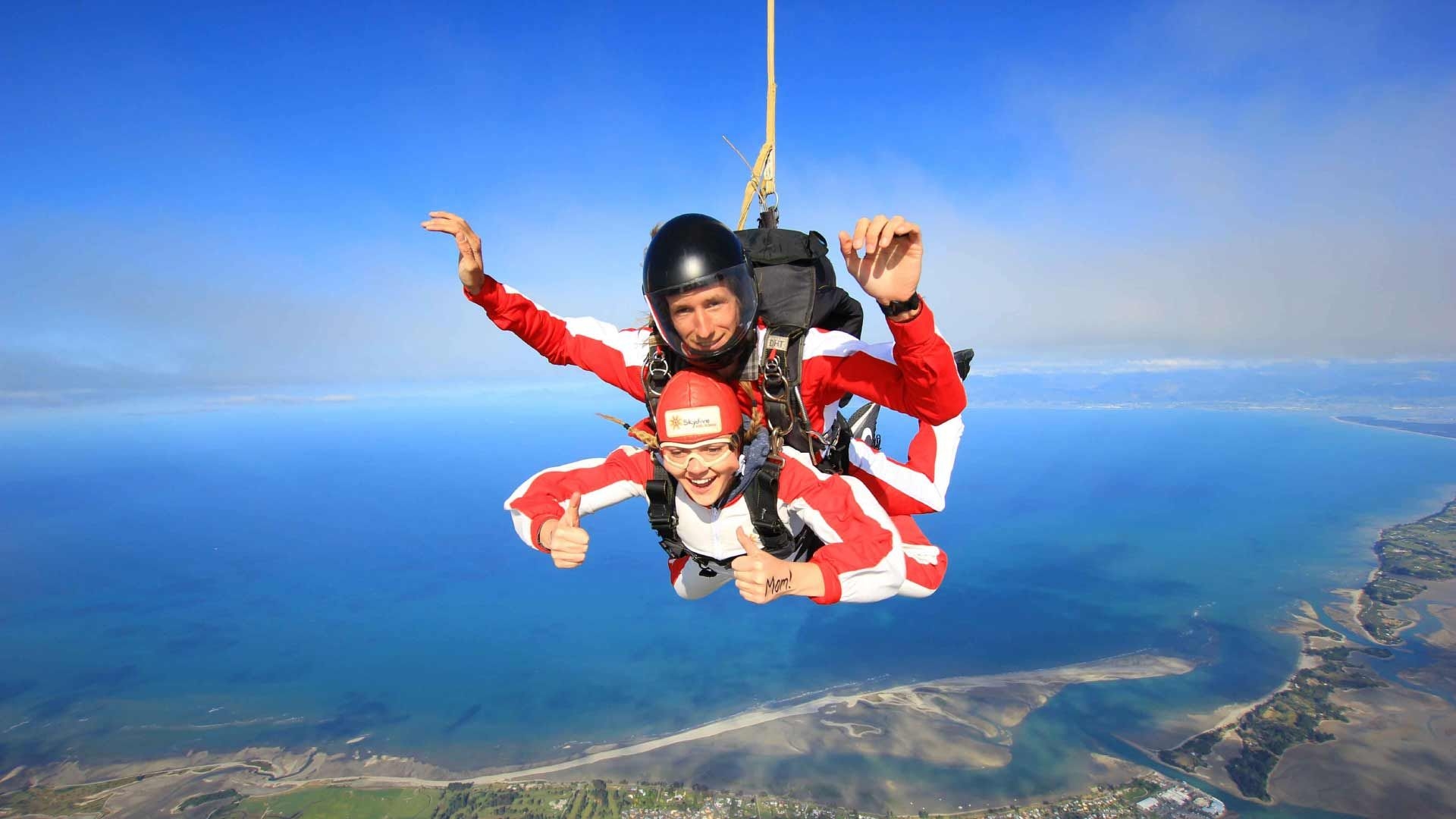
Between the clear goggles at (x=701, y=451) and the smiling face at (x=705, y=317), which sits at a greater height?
the smiling face at (x=705, y=317)

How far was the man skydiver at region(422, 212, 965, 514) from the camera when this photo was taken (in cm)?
210

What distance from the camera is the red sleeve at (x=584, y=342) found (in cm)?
329

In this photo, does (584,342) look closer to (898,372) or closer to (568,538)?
(568,538)

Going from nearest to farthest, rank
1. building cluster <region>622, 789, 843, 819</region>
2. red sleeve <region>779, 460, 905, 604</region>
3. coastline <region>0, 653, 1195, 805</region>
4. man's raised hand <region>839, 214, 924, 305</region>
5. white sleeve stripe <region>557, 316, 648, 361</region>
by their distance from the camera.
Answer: man's raised hand <region>839, 214, 924, 305</region> → red sleeve <region>779, 460, 905, 604</region> → white sleeve stripe <region>557, 316, 648, 361</region> → building cluster <region>622, 789, 843, 819</region> → coastline <region>0, 653, 1195, 805</region>

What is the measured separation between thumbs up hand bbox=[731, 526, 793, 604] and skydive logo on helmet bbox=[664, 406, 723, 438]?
0.57 metres

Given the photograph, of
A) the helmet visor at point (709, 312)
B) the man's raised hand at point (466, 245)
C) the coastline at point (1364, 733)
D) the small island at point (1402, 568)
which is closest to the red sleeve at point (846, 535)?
the helmet visor at point (709, 312)

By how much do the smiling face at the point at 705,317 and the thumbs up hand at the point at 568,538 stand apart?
932 millimetres

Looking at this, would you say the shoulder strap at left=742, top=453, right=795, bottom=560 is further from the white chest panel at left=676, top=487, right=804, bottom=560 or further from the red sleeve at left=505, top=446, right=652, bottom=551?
the red sleeve at left=505, top=446, right=652, bottom=551

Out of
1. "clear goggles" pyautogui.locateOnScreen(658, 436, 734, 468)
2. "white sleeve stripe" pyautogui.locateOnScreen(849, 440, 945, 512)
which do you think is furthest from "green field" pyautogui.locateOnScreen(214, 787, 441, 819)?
"clear goggles" pyautogui.locateOnScreen(658, 436, 734, 468)

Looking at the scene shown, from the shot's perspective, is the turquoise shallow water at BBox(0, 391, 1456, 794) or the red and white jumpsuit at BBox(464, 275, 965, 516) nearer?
the red and white jumpsuit at BBox(464, 275, 965, 516)

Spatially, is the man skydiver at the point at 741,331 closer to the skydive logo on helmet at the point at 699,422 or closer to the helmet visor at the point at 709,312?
the helmet visor at the point at 709,312

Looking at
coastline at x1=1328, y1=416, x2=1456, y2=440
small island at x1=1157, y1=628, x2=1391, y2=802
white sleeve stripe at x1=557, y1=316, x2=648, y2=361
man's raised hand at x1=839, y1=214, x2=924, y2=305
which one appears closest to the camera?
man's raised hand at x1=839, y1=214, x2=924, y2=305

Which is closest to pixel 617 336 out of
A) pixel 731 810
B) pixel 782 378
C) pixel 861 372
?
pixel 782 378

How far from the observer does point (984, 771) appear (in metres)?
34.6
